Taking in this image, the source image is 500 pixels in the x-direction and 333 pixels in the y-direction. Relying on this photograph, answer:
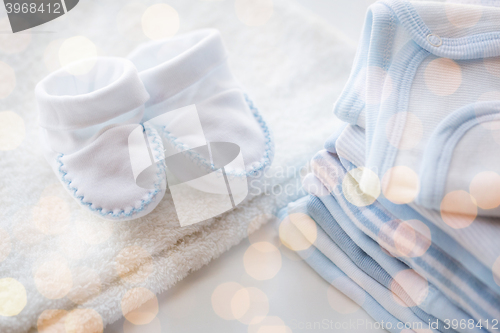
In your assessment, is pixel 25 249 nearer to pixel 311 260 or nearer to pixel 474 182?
pixel 311 260

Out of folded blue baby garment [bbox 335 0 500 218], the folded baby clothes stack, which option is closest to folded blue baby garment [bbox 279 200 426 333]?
the folded baby clothes stack

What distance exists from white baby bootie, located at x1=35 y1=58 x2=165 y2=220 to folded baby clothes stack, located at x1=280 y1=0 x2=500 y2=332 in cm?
34

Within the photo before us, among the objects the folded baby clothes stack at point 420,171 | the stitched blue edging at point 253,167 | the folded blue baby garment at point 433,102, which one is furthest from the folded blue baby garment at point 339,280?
the folded blue baby garment at point 433,102

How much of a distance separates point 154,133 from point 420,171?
1.55 feet

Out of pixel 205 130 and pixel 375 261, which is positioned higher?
pixel 205 130

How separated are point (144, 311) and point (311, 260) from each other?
12.9 inches

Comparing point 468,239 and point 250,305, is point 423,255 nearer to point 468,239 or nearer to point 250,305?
point 468,239

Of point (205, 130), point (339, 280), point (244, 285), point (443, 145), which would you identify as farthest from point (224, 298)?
point (443, 145)

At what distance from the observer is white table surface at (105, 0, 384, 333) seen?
2.02ft

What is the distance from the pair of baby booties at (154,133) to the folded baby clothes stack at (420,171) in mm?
173

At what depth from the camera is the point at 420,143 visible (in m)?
0.48

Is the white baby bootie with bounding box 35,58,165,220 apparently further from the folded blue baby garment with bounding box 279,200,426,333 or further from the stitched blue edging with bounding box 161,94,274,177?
the folded blue baby garment with bounding box 279,200,426,333

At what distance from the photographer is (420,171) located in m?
0.46

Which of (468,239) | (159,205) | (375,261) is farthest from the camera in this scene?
(159,205)
